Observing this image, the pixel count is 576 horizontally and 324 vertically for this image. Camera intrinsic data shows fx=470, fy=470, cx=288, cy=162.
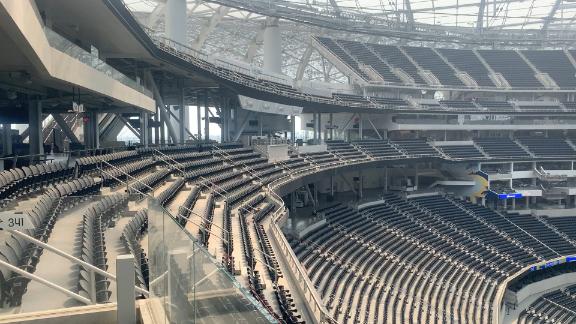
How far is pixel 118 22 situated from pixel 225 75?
39.2 ft

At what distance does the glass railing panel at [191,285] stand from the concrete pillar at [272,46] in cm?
3959

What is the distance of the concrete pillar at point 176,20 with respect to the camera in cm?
3103

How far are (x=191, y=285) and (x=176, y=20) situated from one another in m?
30.6

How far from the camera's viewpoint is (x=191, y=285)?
3.19m

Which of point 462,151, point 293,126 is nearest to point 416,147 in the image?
point 462,151

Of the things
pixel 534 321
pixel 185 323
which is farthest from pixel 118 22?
pixel 534 321

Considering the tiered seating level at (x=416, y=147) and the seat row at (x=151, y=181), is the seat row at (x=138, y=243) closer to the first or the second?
the seat row at (x=151, y=181)

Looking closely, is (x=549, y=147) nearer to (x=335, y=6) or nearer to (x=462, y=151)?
(x=462, y=151)

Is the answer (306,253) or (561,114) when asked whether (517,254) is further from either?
(561,114)

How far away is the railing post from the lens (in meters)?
4.11

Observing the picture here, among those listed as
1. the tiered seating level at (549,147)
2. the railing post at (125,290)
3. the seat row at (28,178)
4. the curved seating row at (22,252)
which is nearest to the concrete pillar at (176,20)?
the seat row at (28,178)

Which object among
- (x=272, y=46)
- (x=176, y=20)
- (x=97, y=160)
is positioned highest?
→ (x=272, y=46)

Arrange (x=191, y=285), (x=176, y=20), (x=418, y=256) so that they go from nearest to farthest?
(x=191, y=285) < (x=418, y=256) < (x=176, y=20)

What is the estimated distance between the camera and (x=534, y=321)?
27.3 m
